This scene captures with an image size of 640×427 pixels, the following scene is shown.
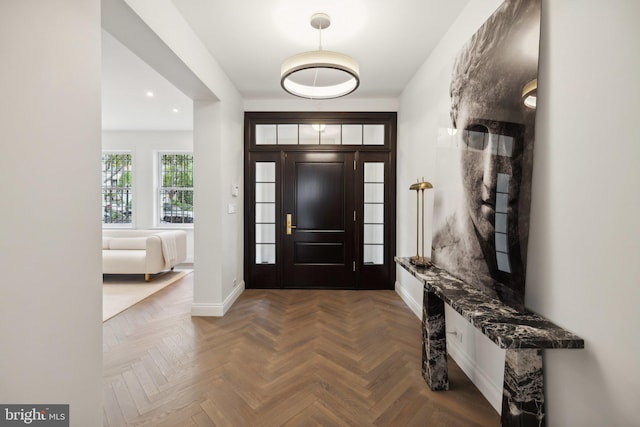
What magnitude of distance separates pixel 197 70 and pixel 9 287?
2353mm

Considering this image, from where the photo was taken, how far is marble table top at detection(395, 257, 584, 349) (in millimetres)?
1199

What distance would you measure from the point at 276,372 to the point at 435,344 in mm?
1240

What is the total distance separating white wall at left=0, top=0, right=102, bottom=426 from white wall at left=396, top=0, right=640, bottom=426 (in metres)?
2.27

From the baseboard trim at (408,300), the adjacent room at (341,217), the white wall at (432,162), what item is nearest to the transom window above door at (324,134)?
the adjacent room at (341,217)

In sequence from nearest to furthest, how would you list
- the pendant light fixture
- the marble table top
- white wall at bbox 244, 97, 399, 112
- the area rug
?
the marble table top → the pendant light fixture → the area rug → white wall at bbox 244, 97, 399, 112

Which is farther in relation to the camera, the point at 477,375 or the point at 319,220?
the point at 319,220

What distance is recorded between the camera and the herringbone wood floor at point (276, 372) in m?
1.79

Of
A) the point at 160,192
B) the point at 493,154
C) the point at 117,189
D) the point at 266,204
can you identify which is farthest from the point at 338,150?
the point at 117,189

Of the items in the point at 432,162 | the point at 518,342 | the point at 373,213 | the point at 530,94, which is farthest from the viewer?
the point at 373,213

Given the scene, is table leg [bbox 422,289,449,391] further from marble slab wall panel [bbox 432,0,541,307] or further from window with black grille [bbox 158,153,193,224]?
window with black grille [bbox 158,153,193,224]

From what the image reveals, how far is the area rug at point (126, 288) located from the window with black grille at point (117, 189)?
2.11 m

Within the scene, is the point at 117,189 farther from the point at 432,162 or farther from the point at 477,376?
the point at 477,376

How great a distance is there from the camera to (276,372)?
224cm

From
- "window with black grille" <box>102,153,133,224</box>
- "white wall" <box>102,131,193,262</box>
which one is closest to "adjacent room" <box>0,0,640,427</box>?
"white wall" <box>102,131,193,262</box>
